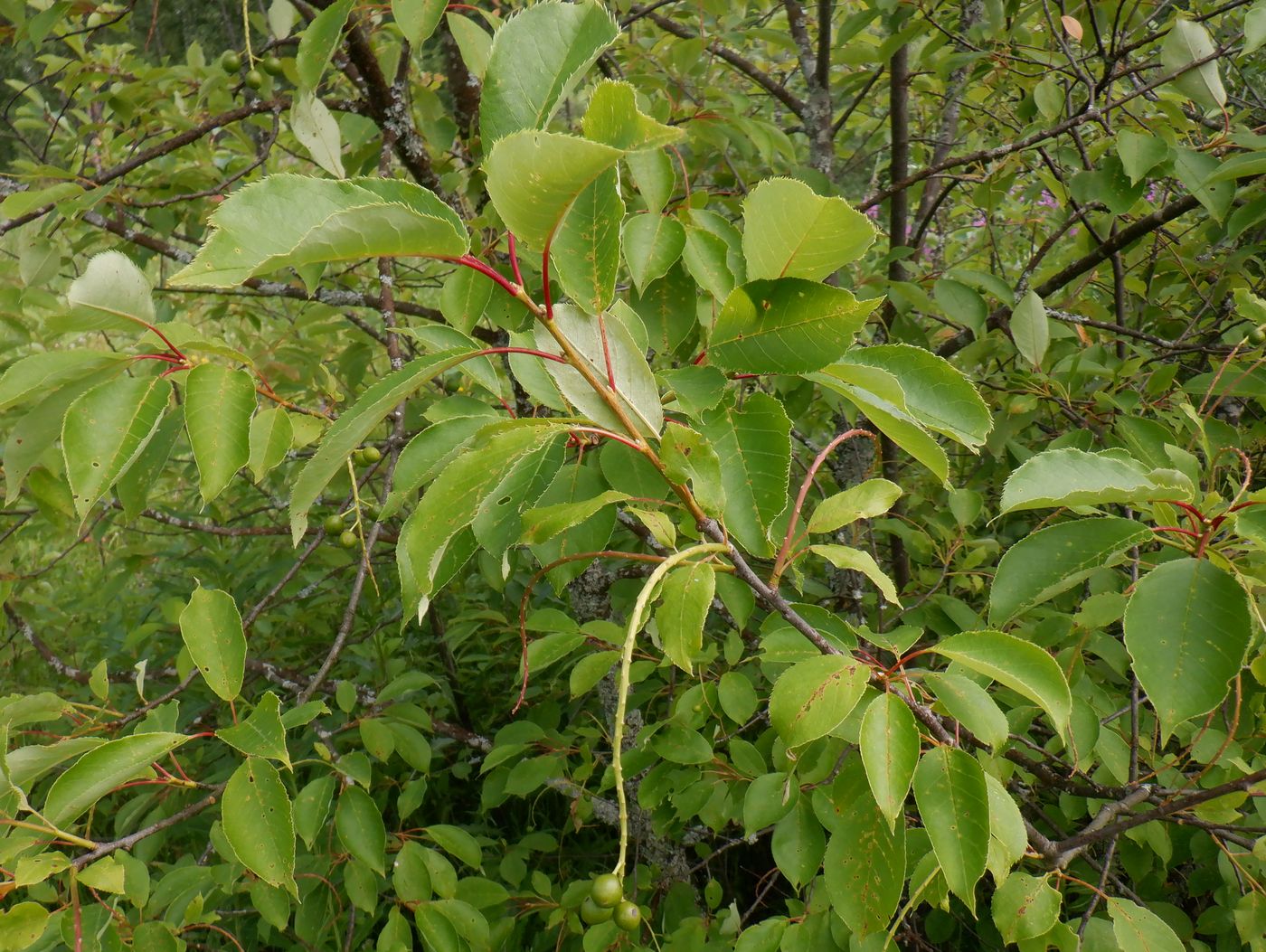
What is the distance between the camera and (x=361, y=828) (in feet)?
4.21

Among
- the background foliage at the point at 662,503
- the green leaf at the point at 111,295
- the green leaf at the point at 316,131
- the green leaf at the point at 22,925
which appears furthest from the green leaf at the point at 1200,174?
the green leaf at the point at 22,925

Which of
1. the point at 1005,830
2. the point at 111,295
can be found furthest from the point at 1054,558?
the point at 111,295

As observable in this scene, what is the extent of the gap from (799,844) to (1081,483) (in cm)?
57

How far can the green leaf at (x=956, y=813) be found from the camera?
659 mm

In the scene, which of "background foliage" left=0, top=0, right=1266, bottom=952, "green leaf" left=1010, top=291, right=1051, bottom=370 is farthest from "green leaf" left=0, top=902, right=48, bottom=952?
"green leaf" left=1010, top=291, right=1051, bottom=370

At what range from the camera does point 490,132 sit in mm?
592

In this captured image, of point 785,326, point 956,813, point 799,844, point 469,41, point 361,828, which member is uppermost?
point 469,41

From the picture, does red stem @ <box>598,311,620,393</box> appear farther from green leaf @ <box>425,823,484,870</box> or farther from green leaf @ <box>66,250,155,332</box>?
green leaf @ <box>425,823,484,870</box>

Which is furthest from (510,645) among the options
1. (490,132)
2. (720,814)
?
(490,132)

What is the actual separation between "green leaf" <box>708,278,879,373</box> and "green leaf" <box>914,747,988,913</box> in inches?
12.7

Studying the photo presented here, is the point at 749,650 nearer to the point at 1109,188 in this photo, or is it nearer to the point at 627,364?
the point at 1109,188

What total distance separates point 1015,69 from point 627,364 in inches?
68.8

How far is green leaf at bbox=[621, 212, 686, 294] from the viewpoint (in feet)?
2.79

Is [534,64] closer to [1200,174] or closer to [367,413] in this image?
[367,413]
